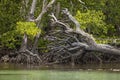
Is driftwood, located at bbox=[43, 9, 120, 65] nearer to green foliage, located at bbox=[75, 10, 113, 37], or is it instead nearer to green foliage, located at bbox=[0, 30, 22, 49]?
green foliage, located at bbox=[75, 10, 113, 37]

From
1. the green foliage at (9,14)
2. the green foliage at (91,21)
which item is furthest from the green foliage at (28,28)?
the green foliage at (91,21)

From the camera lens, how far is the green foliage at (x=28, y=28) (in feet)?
67.7

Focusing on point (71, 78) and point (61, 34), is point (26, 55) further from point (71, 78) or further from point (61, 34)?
point (71, 78)

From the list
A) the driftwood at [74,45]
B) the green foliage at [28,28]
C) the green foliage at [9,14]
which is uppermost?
Result: the green foliage at [9,14]

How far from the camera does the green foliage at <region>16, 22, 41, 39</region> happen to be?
20.6m

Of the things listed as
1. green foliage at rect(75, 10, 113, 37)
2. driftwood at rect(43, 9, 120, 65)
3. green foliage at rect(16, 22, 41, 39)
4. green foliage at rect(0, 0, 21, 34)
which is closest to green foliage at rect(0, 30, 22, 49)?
green foliage at rect(0, 0, 21, 34)

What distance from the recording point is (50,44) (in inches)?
828

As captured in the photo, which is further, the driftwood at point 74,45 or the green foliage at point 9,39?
the green foliage at point 9,39

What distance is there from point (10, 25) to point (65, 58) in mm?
3967

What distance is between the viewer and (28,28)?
20812 millimetres

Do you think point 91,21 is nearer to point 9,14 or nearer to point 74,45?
point 74,45

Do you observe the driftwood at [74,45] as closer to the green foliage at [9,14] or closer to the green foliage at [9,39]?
the green foliage at [9,39]

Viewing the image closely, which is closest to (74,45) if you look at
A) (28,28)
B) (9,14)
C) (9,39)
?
(28,28)

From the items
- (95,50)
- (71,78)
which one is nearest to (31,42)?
(95,50)
